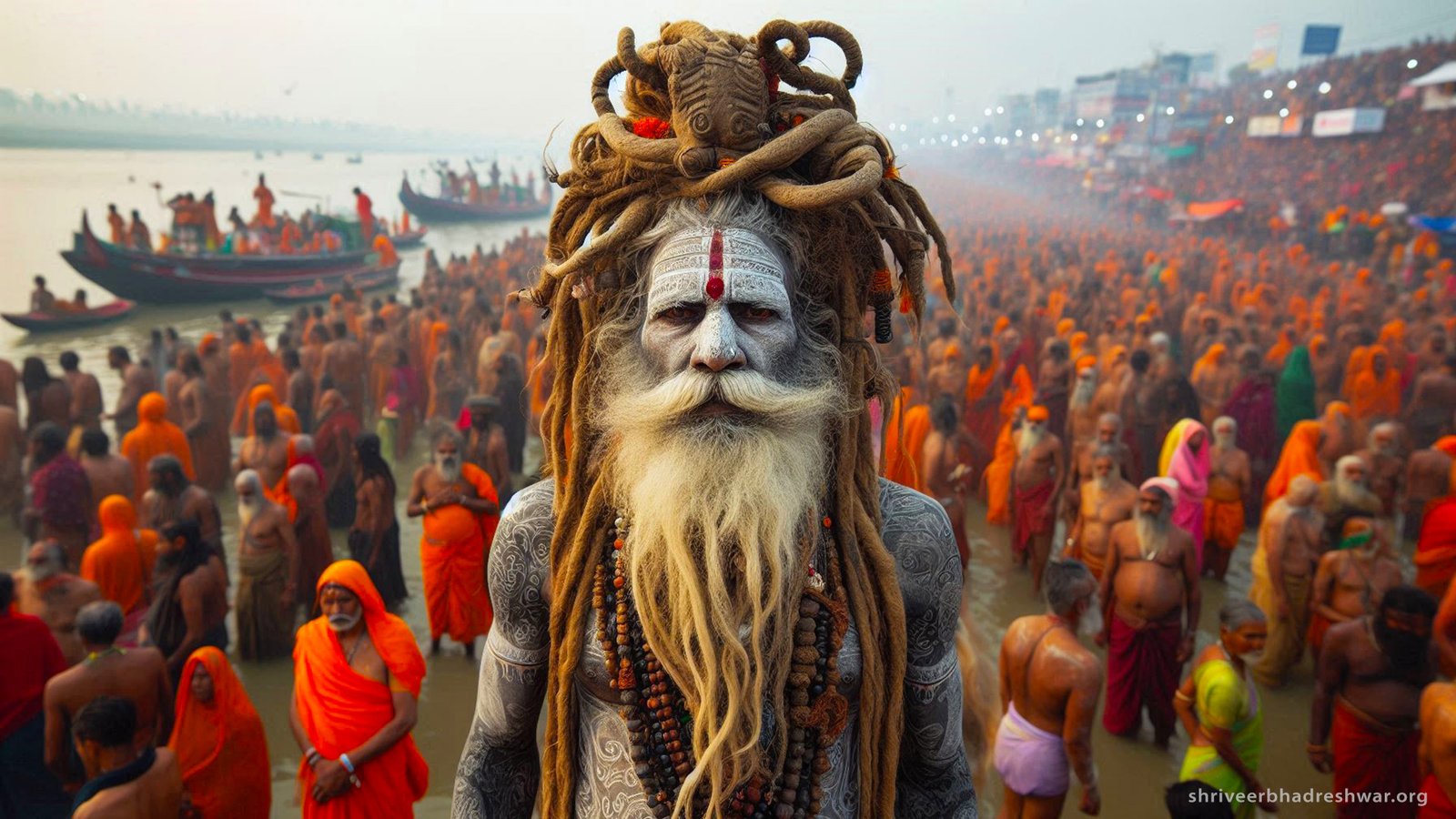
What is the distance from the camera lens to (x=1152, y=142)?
24406 mm

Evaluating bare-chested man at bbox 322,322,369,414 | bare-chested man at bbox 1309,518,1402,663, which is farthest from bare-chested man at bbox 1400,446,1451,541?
bare-chested man at bbox 322,322,369,414

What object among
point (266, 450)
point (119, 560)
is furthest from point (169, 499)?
point (266, 450)

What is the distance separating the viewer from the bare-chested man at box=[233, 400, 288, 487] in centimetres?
728

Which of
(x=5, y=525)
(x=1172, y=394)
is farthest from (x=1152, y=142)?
(x=5, y=525)

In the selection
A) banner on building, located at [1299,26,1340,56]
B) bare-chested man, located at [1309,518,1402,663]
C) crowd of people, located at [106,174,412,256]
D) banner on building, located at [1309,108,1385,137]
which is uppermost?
banner on building, located at [1299,26,1340,56]

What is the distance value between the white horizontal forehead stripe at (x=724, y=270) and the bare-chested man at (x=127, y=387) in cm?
1039

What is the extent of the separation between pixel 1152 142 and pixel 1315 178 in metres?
4.80

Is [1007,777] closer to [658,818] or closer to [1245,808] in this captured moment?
[1245,808]

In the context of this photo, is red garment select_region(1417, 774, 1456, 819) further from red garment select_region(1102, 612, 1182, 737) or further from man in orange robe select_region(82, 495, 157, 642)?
man in orange robe select_region(82, 495, 157, 642)

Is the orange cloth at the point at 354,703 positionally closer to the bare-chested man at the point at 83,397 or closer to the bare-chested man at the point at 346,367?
the bare-chested man at the point at 83,397

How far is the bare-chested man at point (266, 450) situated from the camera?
23.9 feet

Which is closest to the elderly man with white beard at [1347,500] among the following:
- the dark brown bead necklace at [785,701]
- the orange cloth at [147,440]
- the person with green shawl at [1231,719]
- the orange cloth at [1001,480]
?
the orange cloth at [1001,480]

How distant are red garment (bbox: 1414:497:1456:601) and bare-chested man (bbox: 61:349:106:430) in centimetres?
1168

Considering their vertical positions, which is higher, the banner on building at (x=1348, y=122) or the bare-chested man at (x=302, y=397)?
the banner on building at (x=1348, y=122)
